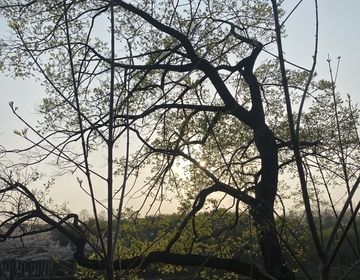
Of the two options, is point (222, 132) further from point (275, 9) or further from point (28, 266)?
point (28, 266)

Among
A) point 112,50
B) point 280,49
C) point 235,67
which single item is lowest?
point 280,49

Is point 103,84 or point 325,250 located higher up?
point 103,84

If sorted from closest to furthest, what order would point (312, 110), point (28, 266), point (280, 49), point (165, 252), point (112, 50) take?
1. point (280, 49)
2. point (112, 50)
3. point (165, 252)
4. point (312, 110)
5. point (28, 266)

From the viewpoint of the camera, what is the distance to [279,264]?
8.79 m

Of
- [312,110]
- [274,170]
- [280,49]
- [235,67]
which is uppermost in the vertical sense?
[235,67]

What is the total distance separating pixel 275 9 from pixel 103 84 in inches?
309

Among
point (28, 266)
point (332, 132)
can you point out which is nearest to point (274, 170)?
point (332, 132)

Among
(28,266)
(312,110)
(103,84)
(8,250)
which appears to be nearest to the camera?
(103,84)

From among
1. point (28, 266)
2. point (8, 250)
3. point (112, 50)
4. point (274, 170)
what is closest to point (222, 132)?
point (274, 170)

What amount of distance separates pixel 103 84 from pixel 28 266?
54.1ft

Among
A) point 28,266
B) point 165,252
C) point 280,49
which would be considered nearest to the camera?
point 280,49

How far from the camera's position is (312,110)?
9750 millimetres

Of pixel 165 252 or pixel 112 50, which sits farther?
pixel 165 252

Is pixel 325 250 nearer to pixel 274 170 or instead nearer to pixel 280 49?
pixel 280 49
